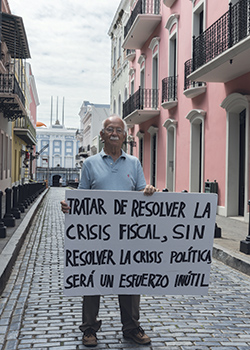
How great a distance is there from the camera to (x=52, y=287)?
5.27 metres

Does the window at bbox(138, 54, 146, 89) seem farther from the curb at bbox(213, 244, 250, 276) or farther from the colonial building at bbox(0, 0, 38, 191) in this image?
the curb at bbox(213, 244, 250, 276)

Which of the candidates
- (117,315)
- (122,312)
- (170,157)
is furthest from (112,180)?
(170,157)

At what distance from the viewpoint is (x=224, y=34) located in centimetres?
1180

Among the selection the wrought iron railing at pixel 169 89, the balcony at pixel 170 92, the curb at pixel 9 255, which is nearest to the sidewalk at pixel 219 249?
the curb at pixel 9 255

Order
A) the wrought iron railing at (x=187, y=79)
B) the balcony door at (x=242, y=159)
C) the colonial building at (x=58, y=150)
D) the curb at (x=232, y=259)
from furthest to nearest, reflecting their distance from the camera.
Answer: the colonial building at (x=58, y=150), the wrought iron railing at (x=187, y=79), the balcony door at (x=242, y=159), the curb at (x=232, y=259)

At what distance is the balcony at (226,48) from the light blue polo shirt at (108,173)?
7009 millimetres

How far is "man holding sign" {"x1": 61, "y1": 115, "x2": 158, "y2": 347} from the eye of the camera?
3.47 metres

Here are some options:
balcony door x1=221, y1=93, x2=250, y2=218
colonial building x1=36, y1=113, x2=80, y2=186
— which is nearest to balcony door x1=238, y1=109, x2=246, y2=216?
balcony door x1=221, y1=93, x2=250, y2=218

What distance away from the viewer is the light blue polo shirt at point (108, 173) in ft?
11.5

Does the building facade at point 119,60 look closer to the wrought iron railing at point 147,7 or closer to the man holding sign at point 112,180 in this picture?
the wrought iron railing at point 147,7

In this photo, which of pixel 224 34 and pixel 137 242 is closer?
pixel 137 242

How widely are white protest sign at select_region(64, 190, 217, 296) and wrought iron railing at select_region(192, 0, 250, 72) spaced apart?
772 centimetres

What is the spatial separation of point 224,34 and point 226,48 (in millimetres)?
452

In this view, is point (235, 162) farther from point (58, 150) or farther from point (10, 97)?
point (58, 150)
